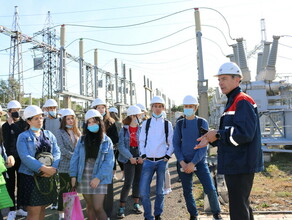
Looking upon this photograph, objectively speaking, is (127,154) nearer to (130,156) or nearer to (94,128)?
(130,156)

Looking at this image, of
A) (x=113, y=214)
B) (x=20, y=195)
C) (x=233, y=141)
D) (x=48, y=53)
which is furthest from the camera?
(x=48, y=53)

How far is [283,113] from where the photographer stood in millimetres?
11961

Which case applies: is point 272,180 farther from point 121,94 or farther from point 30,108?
point 121,94

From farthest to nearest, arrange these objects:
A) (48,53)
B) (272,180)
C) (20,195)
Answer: (48,53) → (272,180) → (20,195)

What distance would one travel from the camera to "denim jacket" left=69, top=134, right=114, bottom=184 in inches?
166

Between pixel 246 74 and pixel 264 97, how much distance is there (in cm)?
129

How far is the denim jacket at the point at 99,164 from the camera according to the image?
13.8 ft

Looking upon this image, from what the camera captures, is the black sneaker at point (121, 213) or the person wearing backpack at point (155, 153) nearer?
the person wearing backpack at point (155, 153)

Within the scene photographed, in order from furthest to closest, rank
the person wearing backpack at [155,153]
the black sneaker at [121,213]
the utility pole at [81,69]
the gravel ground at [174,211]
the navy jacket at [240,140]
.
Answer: the utility pole at [81,69], the black sneaker at [121,213], the gravel ground at [174,211], the person wearing backpack at [155,153], the navy jacket at [240,140]

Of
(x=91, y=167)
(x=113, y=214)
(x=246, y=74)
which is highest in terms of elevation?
(x=246, y=74)

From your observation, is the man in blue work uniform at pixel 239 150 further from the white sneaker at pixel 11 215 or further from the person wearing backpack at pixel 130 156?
the white sneaker at pixel 11 215

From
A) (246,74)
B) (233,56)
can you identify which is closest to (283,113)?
(246,74)

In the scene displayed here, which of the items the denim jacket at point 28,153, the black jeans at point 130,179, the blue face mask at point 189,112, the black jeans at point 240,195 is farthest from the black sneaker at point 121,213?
the black jeans at point 240,195

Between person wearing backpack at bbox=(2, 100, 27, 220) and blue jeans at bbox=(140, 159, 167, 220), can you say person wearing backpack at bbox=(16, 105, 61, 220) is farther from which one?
person wearing backpack at bbox=(2, 100, 27, 220)
